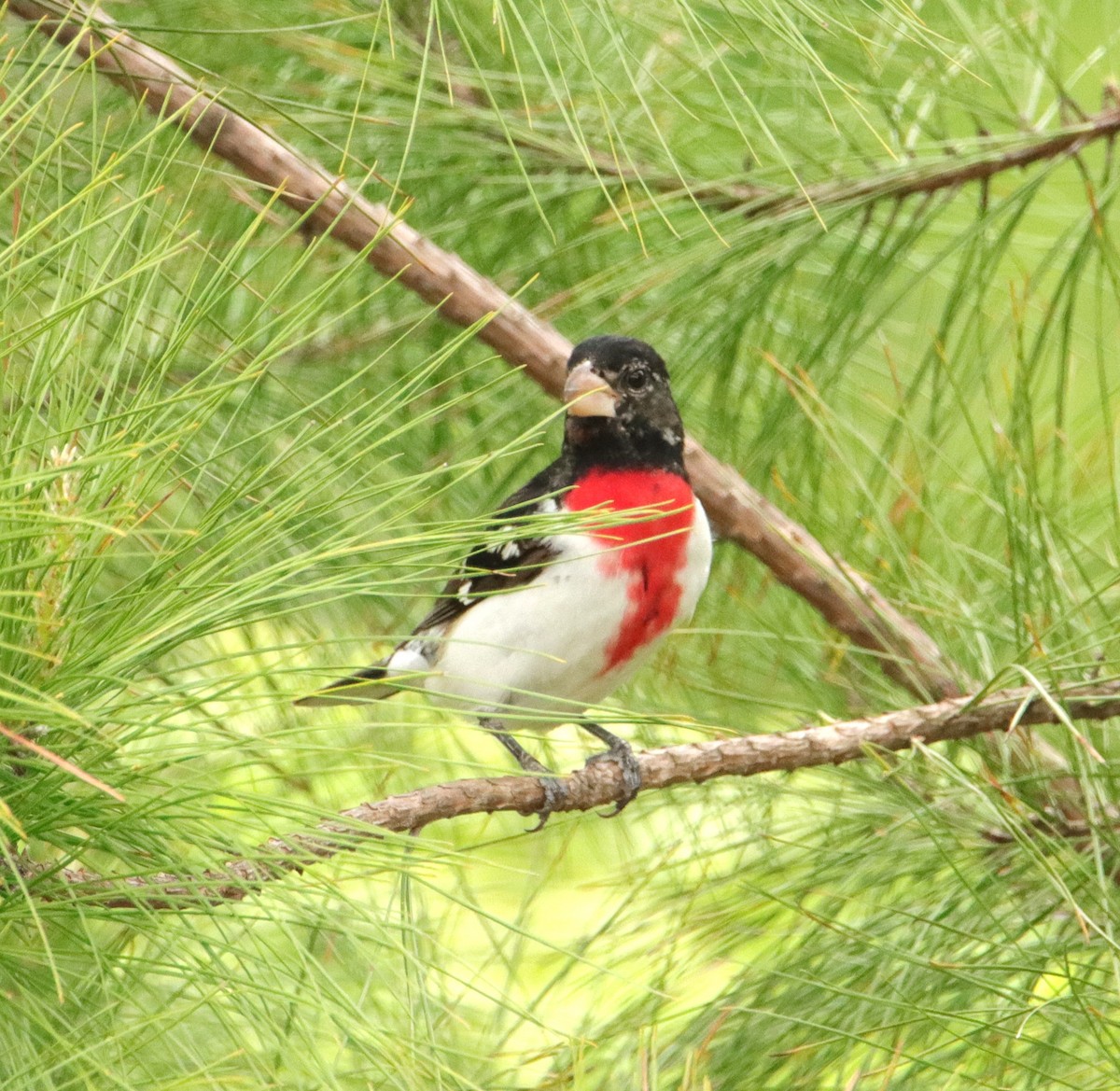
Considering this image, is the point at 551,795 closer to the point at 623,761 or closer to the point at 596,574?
the point at 623,761

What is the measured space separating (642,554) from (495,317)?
0.40 metres

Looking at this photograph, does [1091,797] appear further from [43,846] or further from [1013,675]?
[43,846]

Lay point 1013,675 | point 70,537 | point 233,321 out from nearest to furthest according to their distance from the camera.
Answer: point 70,537 < point 1013,675 < point 233,321

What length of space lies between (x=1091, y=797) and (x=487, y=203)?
1.19m

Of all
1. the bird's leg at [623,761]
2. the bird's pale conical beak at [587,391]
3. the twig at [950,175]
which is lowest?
the bird's leg at [623,761]

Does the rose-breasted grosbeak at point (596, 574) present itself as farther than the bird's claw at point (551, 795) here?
Yes

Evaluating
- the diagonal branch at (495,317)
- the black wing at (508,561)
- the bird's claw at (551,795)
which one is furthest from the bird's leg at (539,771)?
the diagonal branch at (495,317)

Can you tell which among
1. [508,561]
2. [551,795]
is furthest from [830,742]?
[508,561]

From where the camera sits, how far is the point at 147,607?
0.95 metres

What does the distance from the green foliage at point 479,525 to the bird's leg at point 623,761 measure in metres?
0.09

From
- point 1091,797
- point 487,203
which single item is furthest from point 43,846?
point 1091,797

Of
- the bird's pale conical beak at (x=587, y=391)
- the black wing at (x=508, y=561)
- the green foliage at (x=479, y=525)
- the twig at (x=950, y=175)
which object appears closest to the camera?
the green foliage at (x=479, y=525)

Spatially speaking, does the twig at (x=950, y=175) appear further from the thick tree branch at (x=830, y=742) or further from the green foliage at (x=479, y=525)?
the thick tree branch at (x=830, y=742)

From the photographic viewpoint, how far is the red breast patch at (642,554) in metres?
1.91
